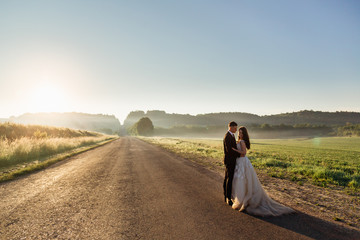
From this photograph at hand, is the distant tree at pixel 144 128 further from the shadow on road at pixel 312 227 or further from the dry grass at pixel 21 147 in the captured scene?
the shadow on road at pixel 312 227

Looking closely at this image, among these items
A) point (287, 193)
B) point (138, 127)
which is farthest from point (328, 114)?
point (287, 193)

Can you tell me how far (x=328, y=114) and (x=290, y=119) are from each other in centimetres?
4403

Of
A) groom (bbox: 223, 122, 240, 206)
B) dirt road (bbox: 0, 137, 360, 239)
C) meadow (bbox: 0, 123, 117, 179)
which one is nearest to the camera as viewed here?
dirt road (bbox: 0, 137, 360, 239)

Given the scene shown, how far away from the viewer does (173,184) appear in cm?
816

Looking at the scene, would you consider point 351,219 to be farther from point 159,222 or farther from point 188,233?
point 159,222

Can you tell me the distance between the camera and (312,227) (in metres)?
4.48

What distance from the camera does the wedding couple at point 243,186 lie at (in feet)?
17.9

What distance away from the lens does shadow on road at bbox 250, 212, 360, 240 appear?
13.6 ft

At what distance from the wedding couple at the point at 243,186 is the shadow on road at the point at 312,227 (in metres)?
0.30

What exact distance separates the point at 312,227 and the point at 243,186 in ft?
5.90

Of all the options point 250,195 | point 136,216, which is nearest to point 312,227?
point 250,195

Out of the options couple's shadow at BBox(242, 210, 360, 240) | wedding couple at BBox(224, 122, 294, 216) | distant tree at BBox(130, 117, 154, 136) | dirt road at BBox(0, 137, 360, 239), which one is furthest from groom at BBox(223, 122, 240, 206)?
distant tree at BBox(130, 117, 154, 136)

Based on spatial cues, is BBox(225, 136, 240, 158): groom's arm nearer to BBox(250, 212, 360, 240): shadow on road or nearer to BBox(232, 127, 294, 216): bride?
BBox(232, 127, 294, 216): bride

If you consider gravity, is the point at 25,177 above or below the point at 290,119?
below
